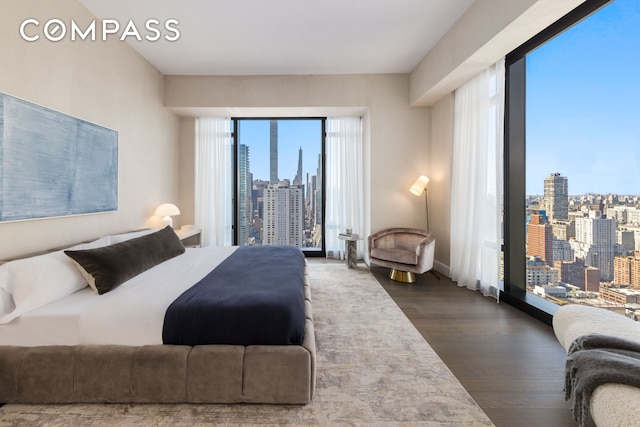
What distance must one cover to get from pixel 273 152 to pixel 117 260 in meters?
3.60

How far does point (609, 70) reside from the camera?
223 cm

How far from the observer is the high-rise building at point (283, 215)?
534 cm

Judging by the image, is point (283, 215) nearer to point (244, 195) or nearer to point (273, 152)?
point (244, 195)

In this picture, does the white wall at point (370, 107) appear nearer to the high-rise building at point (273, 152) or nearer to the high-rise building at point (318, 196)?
the high-rise building at point (273, 152)

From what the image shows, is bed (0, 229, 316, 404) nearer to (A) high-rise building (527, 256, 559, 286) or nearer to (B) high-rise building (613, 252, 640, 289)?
(B) high-rise building (613, 252, 640, 289)

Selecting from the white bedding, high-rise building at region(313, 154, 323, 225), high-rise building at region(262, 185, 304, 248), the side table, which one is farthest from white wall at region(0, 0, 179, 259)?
the side table

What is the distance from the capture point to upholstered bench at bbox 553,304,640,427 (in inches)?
34.8

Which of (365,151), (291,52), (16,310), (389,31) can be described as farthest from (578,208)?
(16,310)

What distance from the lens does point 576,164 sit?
249cm

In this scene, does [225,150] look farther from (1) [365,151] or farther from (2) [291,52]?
(1) [365,151]

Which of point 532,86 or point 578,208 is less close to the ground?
point 532,86

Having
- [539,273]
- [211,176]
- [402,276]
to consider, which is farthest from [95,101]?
[539,273]

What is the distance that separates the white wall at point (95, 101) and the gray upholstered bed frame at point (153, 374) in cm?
100

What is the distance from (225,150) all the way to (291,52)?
2046mm
